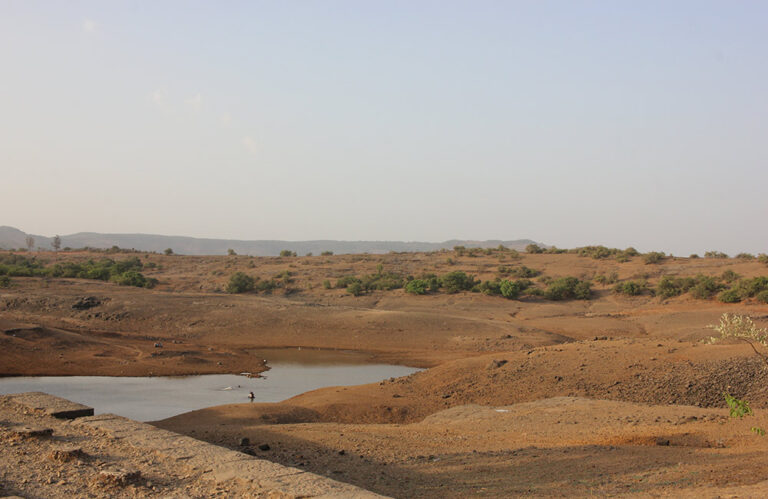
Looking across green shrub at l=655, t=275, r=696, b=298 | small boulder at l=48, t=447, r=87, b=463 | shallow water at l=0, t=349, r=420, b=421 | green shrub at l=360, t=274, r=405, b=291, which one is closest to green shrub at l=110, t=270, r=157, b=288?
green shrub at l=360, t=274, r=405, b=291

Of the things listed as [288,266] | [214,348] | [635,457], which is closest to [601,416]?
[635,457]

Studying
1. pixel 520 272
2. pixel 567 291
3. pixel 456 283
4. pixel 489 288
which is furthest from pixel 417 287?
pixel 520 272

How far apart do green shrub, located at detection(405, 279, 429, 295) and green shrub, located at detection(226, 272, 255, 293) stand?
1068 cm

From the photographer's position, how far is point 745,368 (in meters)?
13.4

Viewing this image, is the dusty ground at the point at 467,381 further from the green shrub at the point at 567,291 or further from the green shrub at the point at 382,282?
the green shrub at the point at 382,282

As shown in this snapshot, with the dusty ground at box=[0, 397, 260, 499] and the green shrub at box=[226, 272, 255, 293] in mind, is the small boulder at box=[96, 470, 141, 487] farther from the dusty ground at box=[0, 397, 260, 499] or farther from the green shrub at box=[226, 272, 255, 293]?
the green shrub at box=[226, 272, 255, 293]

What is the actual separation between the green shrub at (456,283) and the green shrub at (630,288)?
8.81 metres

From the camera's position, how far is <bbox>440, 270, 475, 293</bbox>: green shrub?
39.7 meters

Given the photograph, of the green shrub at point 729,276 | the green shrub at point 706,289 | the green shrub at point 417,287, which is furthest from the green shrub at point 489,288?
the green shrub at point 729,276

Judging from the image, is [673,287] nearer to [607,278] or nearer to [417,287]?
[607,278]

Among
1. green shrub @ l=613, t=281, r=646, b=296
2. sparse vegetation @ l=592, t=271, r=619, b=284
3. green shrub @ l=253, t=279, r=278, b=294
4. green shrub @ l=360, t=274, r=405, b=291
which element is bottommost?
green shrub @ l=253, t=279, r=278, b=294

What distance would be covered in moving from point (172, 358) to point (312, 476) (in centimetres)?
1694

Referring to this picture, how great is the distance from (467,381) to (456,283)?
2375cm

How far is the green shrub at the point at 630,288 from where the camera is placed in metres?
38.2
